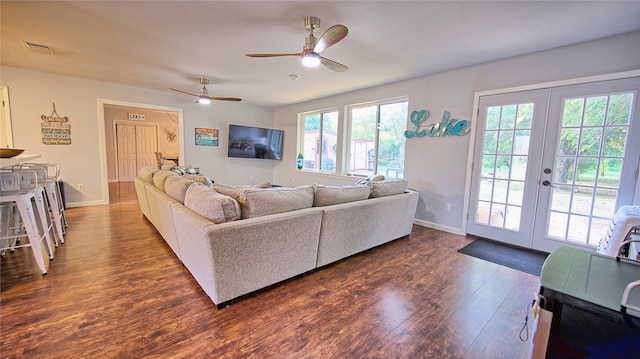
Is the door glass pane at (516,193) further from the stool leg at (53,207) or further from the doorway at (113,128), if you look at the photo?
the doorway at (113,128)

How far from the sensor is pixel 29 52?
332 centimetres

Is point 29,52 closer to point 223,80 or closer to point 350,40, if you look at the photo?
point 223,80

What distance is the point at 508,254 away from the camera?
119 inches

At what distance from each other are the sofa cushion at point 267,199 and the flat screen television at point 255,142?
176 inches

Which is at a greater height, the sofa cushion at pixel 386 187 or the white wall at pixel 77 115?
the white wall at pixel 77 115

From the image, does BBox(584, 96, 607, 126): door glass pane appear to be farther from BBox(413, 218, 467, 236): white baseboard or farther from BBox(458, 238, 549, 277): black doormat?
BBox(413, 218, 467, 236): white baseboard

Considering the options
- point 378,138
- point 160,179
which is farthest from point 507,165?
point 160,179

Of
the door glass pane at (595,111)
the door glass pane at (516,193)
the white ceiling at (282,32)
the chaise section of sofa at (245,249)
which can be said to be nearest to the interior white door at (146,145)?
the white ceiling at (282,32)

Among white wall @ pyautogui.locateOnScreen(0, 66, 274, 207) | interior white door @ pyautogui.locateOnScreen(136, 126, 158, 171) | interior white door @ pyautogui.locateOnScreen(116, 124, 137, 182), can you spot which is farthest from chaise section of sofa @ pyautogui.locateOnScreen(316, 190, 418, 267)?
interior white door @ pyautogui.locateOnScreen(116, 124, 137, 182)

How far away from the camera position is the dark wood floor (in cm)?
148

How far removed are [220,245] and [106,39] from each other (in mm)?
2934

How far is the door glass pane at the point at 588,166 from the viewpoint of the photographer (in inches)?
102

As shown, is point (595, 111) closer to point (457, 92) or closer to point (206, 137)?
point (457, 92)

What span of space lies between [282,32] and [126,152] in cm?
790
